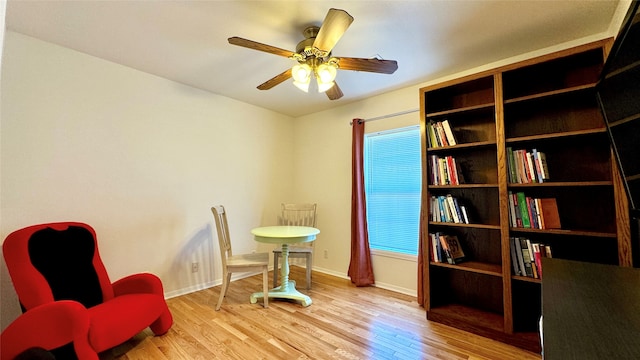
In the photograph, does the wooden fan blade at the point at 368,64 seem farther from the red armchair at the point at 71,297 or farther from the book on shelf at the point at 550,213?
the red armchair at the point at 71,297

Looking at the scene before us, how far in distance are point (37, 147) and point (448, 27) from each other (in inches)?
131

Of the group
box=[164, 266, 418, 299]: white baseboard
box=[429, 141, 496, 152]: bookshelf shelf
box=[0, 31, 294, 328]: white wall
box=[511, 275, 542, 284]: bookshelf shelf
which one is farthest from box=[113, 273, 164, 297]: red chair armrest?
box=[511, 275, 542, 284]: bookshelf shelf

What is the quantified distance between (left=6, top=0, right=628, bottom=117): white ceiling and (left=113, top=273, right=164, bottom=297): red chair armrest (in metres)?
1.92

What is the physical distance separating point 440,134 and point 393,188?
3.27 ft

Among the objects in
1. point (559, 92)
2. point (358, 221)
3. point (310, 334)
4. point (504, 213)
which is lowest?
point (310, 334)

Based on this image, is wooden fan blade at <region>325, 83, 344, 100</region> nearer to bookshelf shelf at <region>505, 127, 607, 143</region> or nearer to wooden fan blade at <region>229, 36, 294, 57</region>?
wooden fan blade at <region>229, 36, 294, 57</region>

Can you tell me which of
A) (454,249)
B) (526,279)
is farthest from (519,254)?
(454,249)

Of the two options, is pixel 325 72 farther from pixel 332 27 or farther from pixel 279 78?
pixel 279 78

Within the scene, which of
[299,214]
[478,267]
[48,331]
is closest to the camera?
[48,331]

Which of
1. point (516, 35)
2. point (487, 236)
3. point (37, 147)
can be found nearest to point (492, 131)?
point (516, 35)

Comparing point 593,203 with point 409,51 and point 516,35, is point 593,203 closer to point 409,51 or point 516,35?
point 516,35

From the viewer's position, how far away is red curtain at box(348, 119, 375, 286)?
329 cm

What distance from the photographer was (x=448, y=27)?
203 cm

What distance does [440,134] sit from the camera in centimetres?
247
